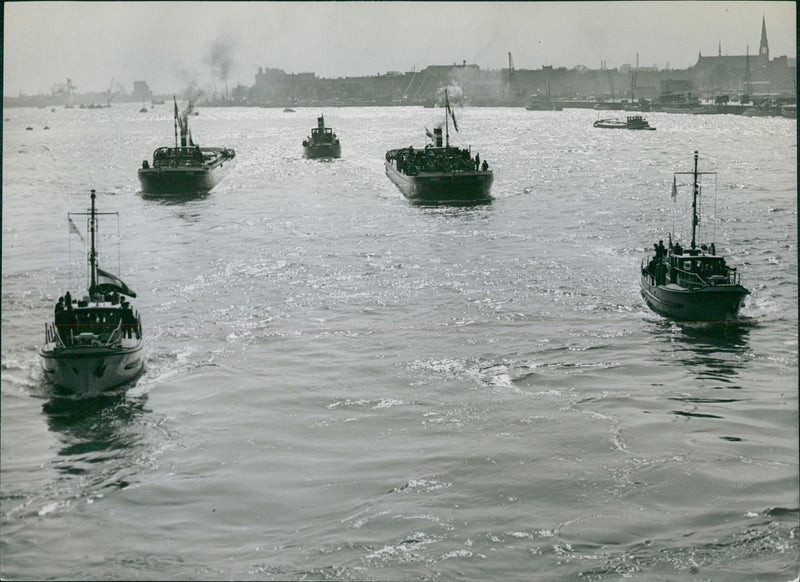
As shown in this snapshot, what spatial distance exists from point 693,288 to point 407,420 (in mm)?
14936

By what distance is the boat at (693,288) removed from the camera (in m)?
36.2

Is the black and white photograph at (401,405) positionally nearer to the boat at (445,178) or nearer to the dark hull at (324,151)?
the boat at (445,178)

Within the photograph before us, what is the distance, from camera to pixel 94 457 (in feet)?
78.6

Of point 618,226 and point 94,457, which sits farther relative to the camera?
point 618,226

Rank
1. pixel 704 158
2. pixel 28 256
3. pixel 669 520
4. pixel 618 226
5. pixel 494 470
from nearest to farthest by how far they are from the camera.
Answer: pixel 669 520 < pixel 494 470 < pixel 28 256 < pixel 618 226 < pixel 704 158

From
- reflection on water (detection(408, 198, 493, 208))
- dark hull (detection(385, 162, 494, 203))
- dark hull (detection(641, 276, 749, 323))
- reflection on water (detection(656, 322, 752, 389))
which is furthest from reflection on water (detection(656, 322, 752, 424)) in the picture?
dark hull (detection(385, 162, 494, 203))

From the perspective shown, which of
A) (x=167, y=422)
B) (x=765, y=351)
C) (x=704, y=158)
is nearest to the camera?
(x=167, y=422)

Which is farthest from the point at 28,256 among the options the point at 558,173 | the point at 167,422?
the point at 558,173

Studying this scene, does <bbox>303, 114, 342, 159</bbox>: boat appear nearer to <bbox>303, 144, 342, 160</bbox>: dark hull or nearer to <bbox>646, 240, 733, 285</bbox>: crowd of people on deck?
<bbox>303, 144, 342, 160</bbox>: dark hull

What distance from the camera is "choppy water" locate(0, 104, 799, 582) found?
1917 cm

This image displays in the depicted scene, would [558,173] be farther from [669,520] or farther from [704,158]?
[669,520]

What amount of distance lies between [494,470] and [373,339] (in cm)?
1303

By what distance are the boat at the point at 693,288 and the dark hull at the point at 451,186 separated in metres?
36.1

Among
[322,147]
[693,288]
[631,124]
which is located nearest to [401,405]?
[693,288]
